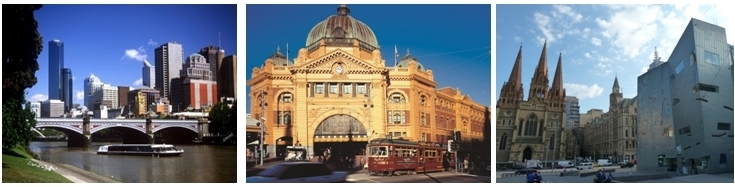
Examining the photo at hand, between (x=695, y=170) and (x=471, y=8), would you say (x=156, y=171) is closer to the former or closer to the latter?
(x=471, y=8)

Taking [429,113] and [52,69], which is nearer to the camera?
[52,69]

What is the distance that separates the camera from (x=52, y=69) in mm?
11758

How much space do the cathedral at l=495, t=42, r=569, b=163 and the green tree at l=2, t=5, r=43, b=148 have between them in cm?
868

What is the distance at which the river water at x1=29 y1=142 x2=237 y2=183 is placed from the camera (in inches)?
464

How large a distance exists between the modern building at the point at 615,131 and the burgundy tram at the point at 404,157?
114 inches

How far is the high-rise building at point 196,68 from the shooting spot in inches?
476

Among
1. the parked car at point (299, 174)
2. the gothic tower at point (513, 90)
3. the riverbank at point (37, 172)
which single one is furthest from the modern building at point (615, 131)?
the riverbank at point (37, 172)

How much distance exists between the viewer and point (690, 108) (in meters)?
13.2

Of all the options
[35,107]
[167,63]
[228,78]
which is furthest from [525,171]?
[35,107]

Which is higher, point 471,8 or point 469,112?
point 471,8

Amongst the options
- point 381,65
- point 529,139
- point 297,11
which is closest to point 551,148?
point 529,139

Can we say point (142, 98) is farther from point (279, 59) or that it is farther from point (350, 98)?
point (350, 98)

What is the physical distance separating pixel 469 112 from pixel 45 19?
800cm
